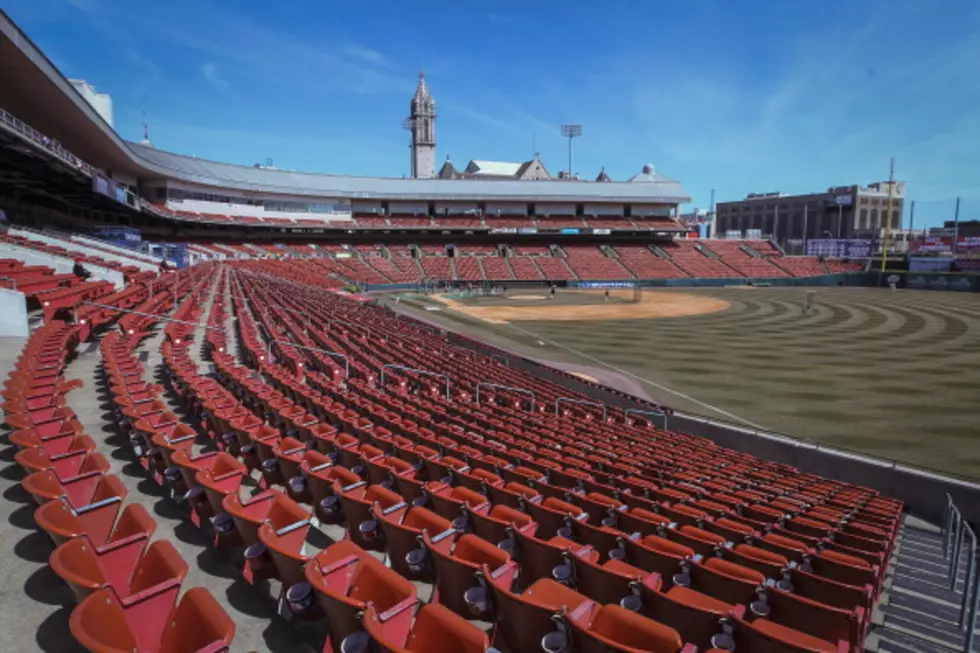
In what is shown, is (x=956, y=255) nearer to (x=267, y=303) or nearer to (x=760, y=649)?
(x=267, y=303)

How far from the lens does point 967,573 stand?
608 centimetres

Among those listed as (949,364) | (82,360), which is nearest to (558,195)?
(949,364)

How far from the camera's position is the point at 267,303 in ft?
83.6

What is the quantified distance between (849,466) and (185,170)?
68.4 metres

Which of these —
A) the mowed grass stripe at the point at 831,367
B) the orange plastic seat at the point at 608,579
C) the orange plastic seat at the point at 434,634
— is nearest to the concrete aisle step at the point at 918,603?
the orange plastic seat at the point at 608,579

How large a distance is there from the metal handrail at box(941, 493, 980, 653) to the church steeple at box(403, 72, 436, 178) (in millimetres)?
137800

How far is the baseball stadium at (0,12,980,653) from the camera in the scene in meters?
3.71

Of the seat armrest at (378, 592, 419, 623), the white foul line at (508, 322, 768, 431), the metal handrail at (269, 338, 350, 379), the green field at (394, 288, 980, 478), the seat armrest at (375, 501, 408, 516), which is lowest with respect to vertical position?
the white foul line at (508, 322, 768, 431)

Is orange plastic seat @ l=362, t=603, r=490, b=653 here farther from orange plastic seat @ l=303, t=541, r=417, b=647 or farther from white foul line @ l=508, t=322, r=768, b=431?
white foul line @ l=508, t=322, r=768, b=431

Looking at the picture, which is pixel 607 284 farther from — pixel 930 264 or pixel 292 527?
pixel 292 527

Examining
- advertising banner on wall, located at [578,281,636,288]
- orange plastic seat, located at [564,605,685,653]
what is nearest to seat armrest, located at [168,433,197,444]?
orange plastic seat, located at [564,605,685,653]

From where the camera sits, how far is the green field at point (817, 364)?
15562 millimetres

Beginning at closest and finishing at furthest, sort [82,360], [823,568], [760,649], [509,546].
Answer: [760,649]
[509,546]
[823,568]
[82,360]

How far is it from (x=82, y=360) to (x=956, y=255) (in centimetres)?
10063
